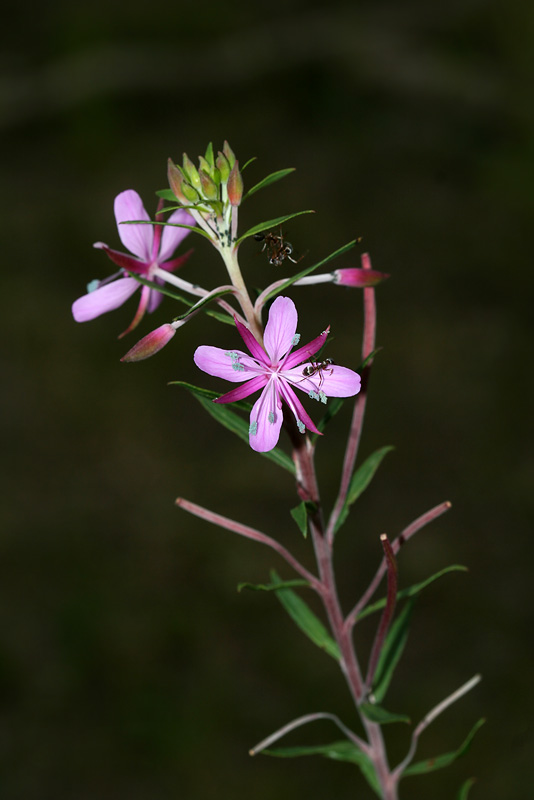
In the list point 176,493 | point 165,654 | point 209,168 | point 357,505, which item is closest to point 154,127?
point 176,493

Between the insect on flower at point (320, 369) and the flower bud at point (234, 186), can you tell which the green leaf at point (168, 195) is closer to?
the flower bud at point (234, 186)

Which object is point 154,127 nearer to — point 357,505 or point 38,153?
point 38,153

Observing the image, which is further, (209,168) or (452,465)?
(452,465)

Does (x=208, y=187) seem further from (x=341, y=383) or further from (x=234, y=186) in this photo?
(x=341, y=383)

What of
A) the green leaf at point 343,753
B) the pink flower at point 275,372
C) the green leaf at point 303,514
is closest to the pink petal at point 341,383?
the pink flower at point 275,372

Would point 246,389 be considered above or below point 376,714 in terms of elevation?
above

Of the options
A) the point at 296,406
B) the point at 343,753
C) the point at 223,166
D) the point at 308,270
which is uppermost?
the point at 223,166

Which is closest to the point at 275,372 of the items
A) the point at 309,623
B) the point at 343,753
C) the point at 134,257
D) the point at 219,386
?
the point at 134,257
